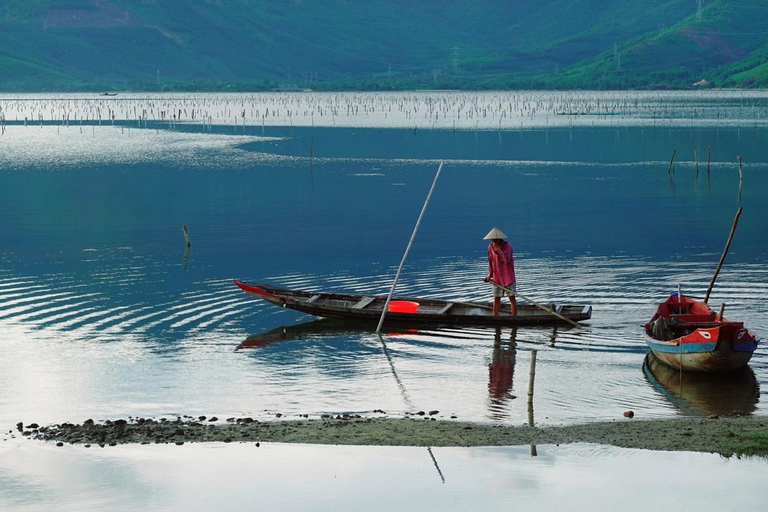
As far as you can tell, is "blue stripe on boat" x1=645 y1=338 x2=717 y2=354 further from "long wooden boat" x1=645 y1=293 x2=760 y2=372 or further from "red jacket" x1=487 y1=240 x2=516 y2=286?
"red jacket" x1=487 y1=240 x2=516 y2=286

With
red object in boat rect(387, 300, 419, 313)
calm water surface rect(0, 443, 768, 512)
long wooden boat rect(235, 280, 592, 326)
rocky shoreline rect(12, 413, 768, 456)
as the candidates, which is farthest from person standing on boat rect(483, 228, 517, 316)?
calm water surface rect(0, 443, 768, 512)

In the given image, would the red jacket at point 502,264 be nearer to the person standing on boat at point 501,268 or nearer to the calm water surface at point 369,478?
the person standing on boat at point 501,268

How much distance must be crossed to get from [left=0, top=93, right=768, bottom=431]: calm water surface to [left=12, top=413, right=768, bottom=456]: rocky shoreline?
1.20 metres

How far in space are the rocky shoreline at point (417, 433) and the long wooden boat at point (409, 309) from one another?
785 centimetres

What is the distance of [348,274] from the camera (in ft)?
116

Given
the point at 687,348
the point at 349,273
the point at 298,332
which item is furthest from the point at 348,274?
the point at 687,348

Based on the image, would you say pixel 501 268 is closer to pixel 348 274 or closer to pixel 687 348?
pixel 687 348

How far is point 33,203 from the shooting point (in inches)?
2222

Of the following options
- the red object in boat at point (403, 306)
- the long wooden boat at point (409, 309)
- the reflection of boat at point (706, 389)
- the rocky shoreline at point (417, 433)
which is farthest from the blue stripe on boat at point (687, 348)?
the red object in boat at point (403, 306)

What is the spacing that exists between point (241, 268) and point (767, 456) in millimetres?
22489

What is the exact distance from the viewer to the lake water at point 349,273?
21.5m

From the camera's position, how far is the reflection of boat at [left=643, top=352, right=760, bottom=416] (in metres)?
20.4

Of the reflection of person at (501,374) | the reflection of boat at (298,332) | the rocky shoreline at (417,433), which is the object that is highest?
the reflection of boat at (298,332)

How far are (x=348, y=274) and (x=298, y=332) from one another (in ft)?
26.2
